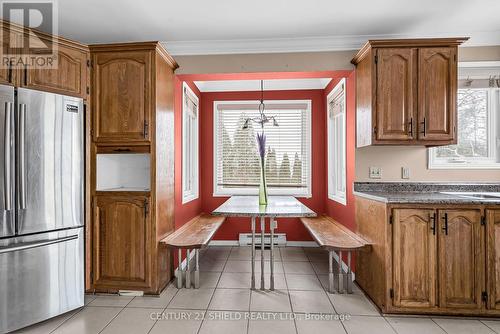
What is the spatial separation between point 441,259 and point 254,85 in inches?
128

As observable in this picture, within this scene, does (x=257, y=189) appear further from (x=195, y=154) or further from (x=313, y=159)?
(x=195, y=154)

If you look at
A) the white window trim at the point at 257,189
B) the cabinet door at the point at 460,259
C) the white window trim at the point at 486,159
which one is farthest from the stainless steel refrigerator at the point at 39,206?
the white window trim at the point at 486,159

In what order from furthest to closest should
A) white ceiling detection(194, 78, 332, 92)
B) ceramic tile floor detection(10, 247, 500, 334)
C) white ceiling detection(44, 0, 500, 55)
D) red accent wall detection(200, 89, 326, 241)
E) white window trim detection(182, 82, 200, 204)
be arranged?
red accent wall detection(200, 89, 326, 241) < white ceiling detection(194, 78, 332, 92) < white window trim detection(182, 82, 200, 204) < white ceiling detection(44, 0, 500, 55) < ceramic tile floor detection(10, 247, 500, 334)

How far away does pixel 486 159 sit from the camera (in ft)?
10.2

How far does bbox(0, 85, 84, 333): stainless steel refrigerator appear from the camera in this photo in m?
2.15

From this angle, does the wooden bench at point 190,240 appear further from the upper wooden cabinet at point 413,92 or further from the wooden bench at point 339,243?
the upper wooden cabinet at point 413,92

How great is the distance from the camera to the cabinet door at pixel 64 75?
238cm

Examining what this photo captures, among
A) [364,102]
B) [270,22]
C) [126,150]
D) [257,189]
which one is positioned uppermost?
[270,22]

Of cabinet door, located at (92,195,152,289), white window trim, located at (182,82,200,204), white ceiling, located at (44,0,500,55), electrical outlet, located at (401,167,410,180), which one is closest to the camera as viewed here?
white ceiling, located at (44,0,500,55)

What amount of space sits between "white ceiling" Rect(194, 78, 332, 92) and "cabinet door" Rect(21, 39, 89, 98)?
5.83 ft

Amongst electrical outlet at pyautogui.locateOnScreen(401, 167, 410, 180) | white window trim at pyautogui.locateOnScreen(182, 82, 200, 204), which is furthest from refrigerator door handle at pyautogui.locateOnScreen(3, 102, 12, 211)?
electrical outlet at pyautogui.locateOnScreen(401, 167, 410, 180)

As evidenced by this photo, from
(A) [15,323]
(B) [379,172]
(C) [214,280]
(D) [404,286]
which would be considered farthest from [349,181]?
(A) [15,323]

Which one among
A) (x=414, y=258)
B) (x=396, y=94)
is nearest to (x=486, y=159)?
(x=396, y=94)

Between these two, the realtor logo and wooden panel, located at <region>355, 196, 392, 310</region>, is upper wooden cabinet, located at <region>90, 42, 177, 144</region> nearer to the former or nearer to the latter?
the realtor logo
